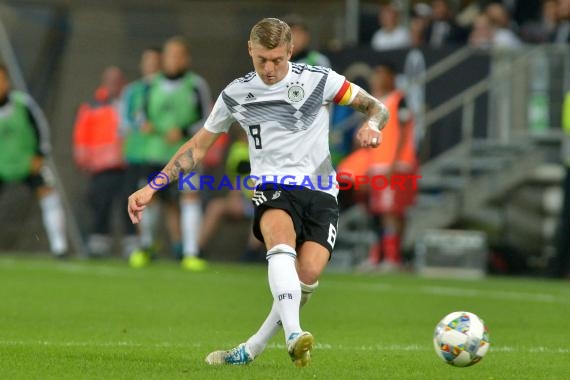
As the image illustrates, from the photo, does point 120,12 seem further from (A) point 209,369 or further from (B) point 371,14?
(A) point 209,369

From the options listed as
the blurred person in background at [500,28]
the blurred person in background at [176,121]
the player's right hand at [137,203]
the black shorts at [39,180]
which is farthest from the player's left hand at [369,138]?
the blurred person in background at [500,28]

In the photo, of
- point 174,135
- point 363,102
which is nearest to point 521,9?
point 174,135

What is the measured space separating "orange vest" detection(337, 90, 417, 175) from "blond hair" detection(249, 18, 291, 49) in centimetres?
1008

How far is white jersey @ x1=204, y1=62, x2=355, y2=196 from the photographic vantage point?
7.50 metres

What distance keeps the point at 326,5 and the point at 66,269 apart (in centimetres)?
635

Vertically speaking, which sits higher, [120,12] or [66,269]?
[120,12]

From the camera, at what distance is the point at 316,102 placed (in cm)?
762

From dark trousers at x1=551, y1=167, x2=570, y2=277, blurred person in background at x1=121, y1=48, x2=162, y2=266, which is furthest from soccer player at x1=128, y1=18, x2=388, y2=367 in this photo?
blurred person in background at x1=121, y1=48, x2=162, y2=266

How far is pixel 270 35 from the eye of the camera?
23.4 feet

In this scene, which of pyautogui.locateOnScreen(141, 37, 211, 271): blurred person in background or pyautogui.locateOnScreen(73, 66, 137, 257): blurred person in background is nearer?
pyautogui.locateOnScreen(141, 37, 211, 271): blurred person in background

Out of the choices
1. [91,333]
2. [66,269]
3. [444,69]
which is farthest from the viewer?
[444,69]

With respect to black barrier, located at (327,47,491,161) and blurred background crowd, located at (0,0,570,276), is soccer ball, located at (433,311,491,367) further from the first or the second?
black barrier, located at (327,47,491,161)

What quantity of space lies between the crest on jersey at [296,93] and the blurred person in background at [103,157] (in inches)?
469

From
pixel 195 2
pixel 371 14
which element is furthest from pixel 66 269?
pixel 371 14
